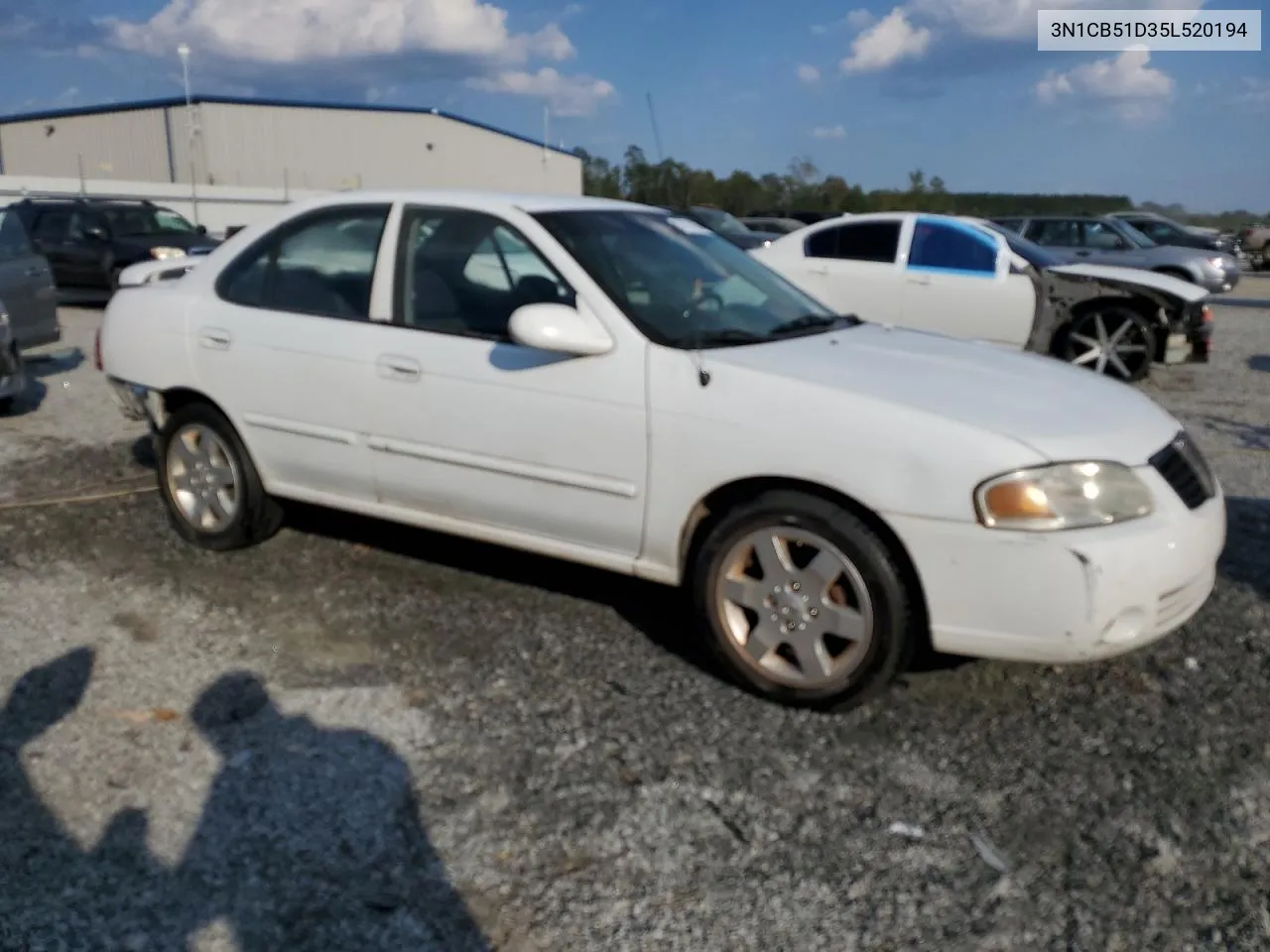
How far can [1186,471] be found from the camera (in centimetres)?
376

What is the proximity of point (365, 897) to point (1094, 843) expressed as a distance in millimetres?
1865

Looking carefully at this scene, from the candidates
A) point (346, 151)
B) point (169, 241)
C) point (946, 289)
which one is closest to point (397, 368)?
point (946, 289)

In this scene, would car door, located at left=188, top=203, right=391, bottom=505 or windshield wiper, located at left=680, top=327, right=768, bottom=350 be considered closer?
windshield wiper, located at left=680, top=327, right=768, bottom=350

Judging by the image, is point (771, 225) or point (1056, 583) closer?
point (1056, 583)

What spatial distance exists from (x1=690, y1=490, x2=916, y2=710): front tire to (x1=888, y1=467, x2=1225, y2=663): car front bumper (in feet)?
0.44

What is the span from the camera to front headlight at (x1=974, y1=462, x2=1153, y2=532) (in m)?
3.33

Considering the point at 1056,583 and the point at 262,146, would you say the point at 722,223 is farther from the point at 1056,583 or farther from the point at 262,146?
the point at 262,146

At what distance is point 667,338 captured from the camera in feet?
13.0

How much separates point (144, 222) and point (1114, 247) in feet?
47.1

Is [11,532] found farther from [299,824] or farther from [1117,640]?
[1117,640]

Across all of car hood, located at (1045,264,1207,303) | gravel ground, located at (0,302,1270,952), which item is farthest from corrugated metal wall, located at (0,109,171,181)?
gravel ground, located at (0,302,1270,952)

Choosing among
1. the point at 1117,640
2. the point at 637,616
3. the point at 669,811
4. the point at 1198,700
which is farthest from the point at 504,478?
the point at 1198,700

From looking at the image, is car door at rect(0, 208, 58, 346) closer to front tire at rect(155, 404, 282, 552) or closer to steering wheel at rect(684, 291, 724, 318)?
front tire at rect(155, 404, 282, 552)

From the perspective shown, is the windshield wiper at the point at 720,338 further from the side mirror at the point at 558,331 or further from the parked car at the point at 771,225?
the parked car at the point at 771,225
